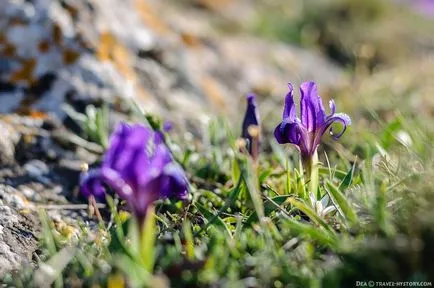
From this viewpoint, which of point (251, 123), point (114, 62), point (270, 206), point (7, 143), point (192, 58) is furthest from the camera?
point (192, 58)

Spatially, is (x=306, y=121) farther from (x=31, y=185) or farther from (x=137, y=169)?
(x=31, y=185)

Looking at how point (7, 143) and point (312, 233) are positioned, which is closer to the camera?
point (312, 233)

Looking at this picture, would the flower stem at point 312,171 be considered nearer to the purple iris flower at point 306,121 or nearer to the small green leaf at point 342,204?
the purple iris flower at point 306,121

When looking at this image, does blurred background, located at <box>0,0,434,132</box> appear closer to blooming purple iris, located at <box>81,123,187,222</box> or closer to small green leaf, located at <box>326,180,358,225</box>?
small green leaf, located at <box>326,180,358,225</box>

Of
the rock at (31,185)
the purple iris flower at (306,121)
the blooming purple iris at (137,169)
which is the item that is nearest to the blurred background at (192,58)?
the rock at (31,185)

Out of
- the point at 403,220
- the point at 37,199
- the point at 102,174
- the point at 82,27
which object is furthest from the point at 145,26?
the point at 403,220

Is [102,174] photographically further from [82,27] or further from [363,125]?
[363,125]

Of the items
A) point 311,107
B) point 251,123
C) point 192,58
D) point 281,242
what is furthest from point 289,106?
point 192,58

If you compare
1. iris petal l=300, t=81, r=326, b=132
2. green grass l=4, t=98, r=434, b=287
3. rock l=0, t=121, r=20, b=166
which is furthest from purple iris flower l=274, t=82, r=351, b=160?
rock l=0, t=121, r=20, b=166
